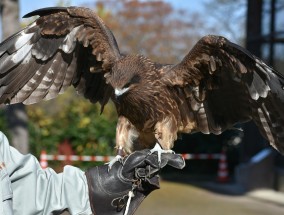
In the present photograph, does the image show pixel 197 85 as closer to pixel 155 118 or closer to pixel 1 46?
pixel 155 118

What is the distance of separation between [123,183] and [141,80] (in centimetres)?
149

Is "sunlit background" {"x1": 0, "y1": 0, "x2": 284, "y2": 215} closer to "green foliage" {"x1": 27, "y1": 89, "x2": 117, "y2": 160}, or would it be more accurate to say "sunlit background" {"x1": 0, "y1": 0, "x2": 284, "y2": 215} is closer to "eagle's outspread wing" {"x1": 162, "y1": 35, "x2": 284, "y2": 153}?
"green foliage" {"x1": 27, "y1": 89, "x2": 117, "y2": 160}

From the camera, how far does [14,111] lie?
8.07 meters

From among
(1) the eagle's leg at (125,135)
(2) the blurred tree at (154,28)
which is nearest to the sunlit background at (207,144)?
(1) the eagle's leg at (125,135)

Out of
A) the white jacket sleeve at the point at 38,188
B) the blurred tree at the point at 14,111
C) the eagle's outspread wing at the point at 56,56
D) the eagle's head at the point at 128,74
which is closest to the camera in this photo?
the white jacket sleeve at the point at 38,188

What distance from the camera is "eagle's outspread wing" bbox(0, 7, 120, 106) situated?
4.62 metres

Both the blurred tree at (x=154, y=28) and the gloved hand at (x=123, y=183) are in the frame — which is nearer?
the gloved hand at (x=123, y=183)

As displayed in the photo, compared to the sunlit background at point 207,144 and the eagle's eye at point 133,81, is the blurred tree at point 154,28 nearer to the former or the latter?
the sunlit background at point 207,144

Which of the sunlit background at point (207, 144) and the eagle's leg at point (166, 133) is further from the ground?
the eagle's leg at point (166, 133)

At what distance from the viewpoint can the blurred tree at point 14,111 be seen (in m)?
7.75

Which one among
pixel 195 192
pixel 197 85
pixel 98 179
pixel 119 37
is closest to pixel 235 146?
pixel 195 192

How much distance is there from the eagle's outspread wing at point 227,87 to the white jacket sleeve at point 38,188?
1747mm

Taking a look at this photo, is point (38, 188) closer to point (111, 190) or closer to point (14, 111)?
point (111, 190)

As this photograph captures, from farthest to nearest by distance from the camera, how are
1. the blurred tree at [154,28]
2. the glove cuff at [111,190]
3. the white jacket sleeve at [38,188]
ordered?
the blurred tree at [154,28] → the glove cuff at [111,190] → the white jacket sleeve at [38,188]
